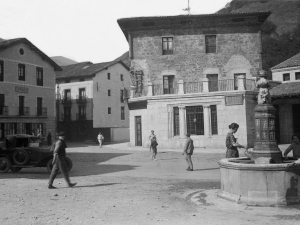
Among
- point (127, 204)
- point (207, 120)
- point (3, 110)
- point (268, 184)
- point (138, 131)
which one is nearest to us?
point (268, 184)

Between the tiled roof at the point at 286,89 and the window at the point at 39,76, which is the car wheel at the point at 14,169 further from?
the window at the point at 39,76

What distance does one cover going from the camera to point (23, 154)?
12.7 m

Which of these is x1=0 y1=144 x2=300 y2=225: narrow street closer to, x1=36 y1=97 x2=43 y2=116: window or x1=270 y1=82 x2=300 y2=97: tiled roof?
x1=270 y1=82 x2=300 y2=97: tiled roof

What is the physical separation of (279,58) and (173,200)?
152 feet

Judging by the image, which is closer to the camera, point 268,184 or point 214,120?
point 268,184

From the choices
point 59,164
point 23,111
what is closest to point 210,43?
point 23,111

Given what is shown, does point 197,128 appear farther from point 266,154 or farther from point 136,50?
point 266,154

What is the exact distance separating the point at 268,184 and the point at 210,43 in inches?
905

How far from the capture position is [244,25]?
27766 mm

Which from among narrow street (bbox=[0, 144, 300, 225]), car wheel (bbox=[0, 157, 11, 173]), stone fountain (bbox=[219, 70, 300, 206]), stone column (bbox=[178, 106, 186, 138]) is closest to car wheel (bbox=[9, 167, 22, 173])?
car wheel (bbox=[0, 157, 11, 173])

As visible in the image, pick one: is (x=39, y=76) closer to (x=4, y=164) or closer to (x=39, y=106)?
(x=39, y=106)

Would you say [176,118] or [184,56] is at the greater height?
[184,56]

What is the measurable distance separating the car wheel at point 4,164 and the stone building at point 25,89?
2020cm

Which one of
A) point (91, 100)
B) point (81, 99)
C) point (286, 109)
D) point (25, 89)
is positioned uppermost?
point (25, 89)
